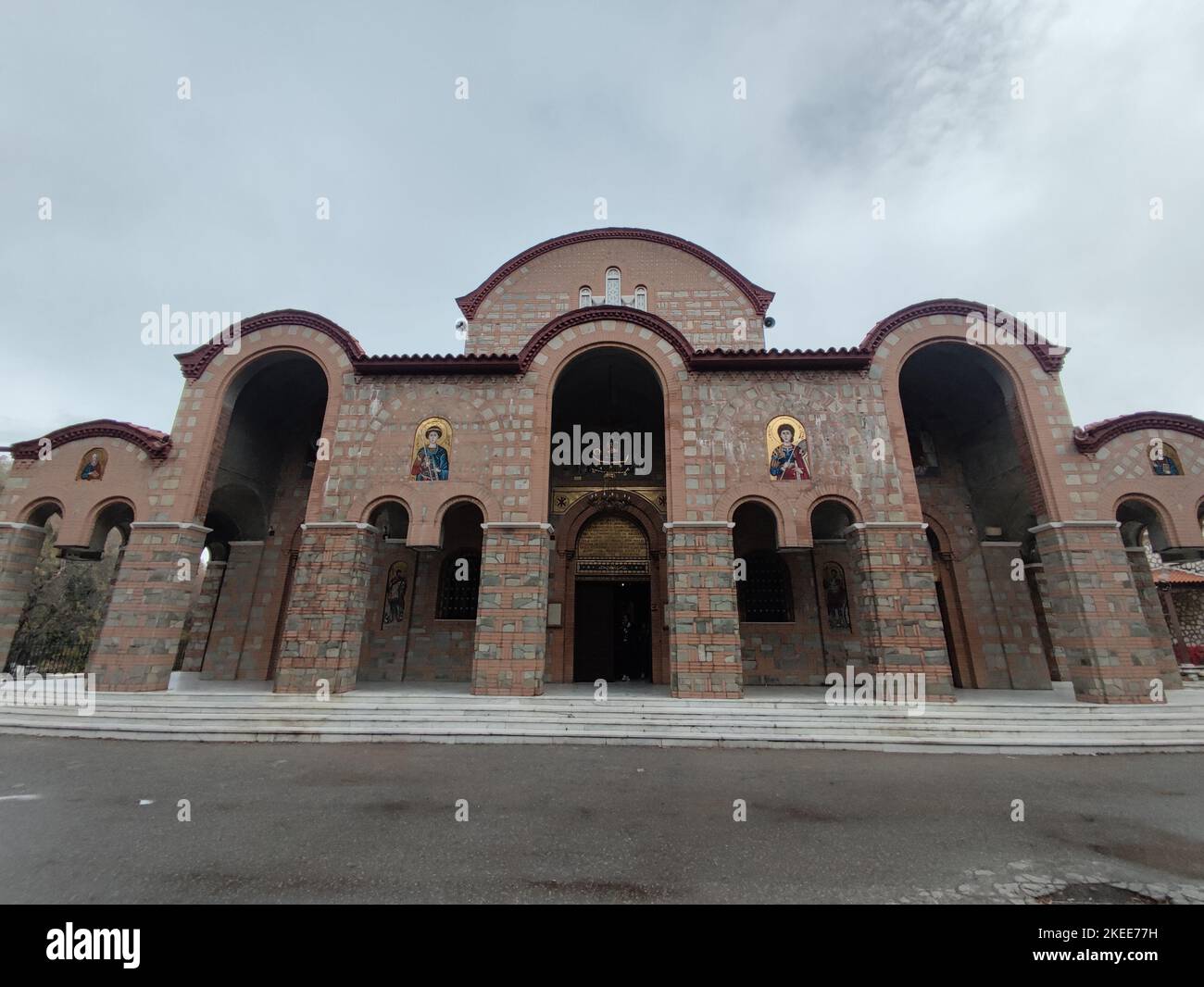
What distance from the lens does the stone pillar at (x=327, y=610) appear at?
10766mm

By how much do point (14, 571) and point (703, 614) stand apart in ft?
54.1

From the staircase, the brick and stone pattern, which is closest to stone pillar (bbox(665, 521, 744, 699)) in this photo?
the staircase

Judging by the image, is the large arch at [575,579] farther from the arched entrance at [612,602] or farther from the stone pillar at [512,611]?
the stone pillar at [512,611]

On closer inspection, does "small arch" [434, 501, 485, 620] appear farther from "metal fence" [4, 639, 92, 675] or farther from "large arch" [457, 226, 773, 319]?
"metal fence" [4, 639, 92, 675]

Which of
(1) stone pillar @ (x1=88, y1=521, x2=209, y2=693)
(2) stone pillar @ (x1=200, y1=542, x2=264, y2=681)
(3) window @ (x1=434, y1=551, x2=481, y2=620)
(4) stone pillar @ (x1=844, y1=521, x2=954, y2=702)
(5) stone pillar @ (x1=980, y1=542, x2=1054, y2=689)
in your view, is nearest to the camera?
(4) stone pillar @ (x1=844, y1=521, x2=954, y2=702)

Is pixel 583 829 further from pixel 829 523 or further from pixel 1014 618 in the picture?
pixel 1014 618

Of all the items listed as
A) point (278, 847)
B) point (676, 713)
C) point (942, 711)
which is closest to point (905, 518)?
point (942, 711)

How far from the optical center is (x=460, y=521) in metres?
14.8

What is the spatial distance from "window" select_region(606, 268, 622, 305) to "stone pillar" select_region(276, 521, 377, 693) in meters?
10.8

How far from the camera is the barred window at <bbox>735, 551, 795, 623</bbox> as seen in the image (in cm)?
1436
